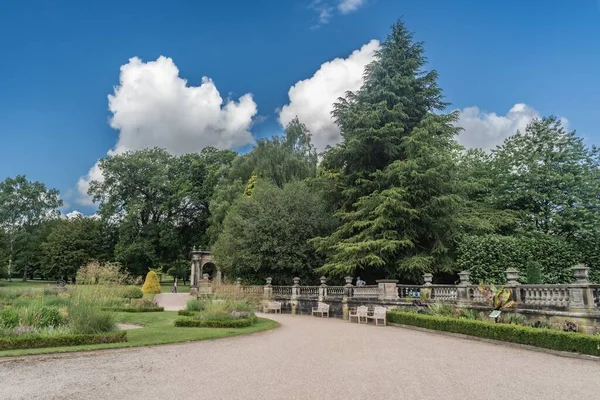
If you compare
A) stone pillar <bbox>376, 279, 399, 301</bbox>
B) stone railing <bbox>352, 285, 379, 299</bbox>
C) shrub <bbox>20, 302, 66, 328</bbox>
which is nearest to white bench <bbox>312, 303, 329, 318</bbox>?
stone railing <bbox>352, 285, 379, 299</bbox>

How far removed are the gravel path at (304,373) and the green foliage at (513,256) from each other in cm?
1018

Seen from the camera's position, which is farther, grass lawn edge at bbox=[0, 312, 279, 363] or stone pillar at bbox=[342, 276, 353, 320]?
stone pillar at bbox=[342, 276, 353, 320]

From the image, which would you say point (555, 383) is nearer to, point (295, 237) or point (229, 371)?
point (229, 371)

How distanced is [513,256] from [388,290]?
7598 millimetres

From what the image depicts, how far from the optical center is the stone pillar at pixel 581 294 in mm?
10789

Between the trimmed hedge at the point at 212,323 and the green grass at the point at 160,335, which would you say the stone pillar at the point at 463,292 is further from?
the trimmed hedge at the point at 212,323

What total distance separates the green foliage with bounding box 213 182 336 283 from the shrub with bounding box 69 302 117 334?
14850mm

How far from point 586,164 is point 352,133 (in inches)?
545

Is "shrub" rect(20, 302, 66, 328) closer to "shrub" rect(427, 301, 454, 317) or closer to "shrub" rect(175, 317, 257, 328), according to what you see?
"shrub" rect(175, 317, 257, 328)

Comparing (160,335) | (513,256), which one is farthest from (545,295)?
(160,335)

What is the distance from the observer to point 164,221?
4653cm

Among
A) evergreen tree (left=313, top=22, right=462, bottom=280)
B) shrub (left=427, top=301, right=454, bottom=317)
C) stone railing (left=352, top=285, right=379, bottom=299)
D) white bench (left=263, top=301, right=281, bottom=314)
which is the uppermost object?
evergreen tree (left=313, top=22, right=462, bottom=280)

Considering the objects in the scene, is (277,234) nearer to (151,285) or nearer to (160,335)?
(160,335)

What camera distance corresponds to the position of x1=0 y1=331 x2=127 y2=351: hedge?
9648 millimetres
